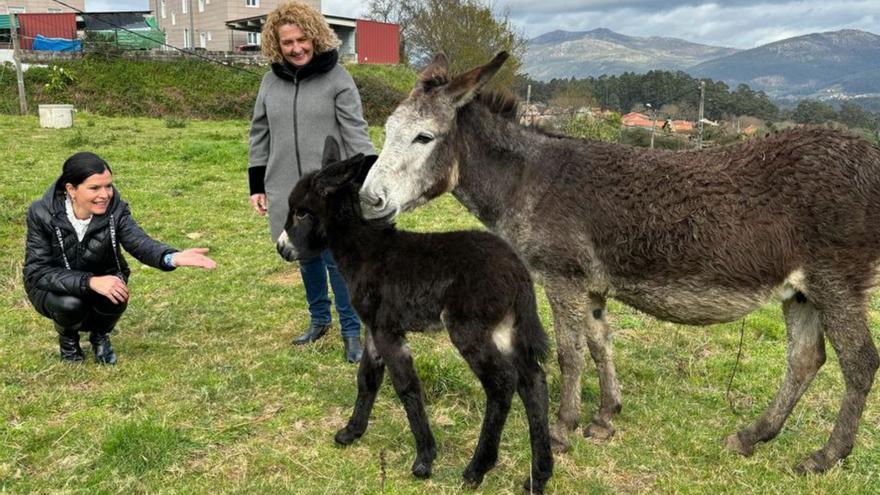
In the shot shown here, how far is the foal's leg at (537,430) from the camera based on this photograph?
3873 millimetres

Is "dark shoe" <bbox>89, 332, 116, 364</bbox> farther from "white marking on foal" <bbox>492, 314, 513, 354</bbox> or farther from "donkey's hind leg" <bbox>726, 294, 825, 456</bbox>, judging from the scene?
"donkey's hind leg" <bbox>726, 294, 825, 456</bbox>

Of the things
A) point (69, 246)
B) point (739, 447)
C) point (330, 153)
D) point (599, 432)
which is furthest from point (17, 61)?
point (739, 447)

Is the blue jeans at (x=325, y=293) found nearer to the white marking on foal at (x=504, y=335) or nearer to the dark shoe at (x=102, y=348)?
the dark shoe at (x=102, y=348)

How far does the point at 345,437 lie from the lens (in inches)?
→ 173

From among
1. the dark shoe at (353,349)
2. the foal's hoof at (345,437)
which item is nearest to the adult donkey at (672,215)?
the foal's hoof at (345,437)

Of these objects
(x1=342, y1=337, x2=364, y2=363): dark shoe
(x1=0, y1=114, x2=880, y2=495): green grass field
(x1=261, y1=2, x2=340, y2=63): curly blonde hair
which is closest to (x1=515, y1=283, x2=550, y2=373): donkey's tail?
(x1=0, y1=114, x2=880, y2=495): green grass field

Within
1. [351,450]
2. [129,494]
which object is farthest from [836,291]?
[129,494]

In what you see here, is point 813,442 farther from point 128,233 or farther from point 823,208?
point 128,233

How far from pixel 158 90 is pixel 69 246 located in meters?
27.7

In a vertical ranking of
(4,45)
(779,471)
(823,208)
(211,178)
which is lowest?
(779,471)

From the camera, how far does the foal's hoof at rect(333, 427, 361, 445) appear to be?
4.39 metres

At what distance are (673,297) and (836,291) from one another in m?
0.97

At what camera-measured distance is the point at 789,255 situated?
402cm

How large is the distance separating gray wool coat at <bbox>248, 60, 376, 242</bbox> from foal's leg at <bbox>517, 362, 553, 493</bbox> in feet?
8.25
